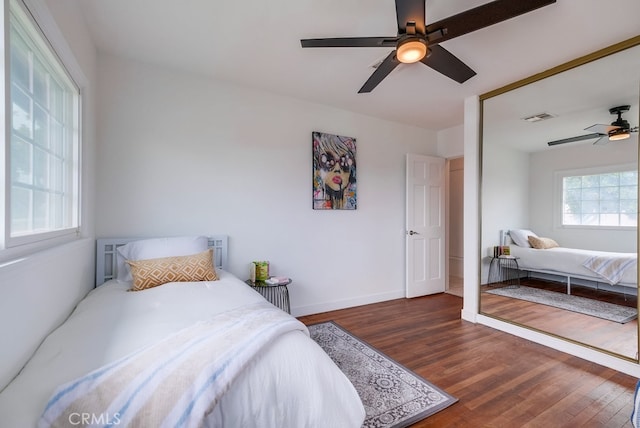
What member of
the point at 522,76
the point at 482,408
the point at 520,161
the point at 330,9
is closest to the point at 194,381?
the point at 482,408

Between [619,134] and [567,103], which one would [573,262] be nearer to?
[619,134]

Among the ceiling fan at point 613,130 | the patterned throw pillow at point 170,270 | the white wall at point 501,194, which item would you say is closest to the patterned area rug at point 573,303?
the white wall at point 501,194

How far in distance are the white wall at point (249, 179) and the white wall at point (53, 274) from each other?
260 mm

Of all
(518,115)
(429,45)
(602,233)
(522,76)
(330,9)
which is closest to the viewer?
(429,45)

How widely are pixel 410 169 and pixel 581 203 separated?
6.49 ft

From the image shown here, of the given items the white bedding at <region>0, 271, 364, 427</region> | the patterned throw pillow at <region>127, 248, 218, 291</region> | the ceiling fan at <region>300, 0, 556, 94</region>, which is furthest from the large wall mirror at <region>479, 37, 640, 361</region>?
the patterned throw pillow at <region>127, 248, 218, 291</region>

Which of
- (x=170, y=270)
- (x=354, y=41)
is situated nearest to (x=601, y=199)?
(x=354, y=41)

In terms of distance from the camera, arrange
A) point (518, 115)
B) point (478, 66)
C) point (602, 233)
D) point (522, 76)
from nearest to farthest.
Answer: point (602, 233) < point (478, 66) < point (522, 76) < point (518, 115)

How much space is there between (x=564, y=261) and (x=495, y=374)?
4.46ft

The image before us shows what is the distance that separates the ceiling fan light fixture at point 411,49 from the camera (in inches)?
65.5

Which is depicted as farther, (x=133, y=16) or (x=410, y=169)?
(x=410, y=169)

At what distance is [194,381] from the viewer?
906 millimetres

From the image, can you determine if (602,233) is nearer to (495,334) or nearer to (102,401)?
(495,334)

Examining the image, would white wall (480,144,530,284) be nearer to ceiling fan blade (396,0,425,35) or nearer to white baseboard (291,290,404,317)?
white baseboard (291,290,404,317)
